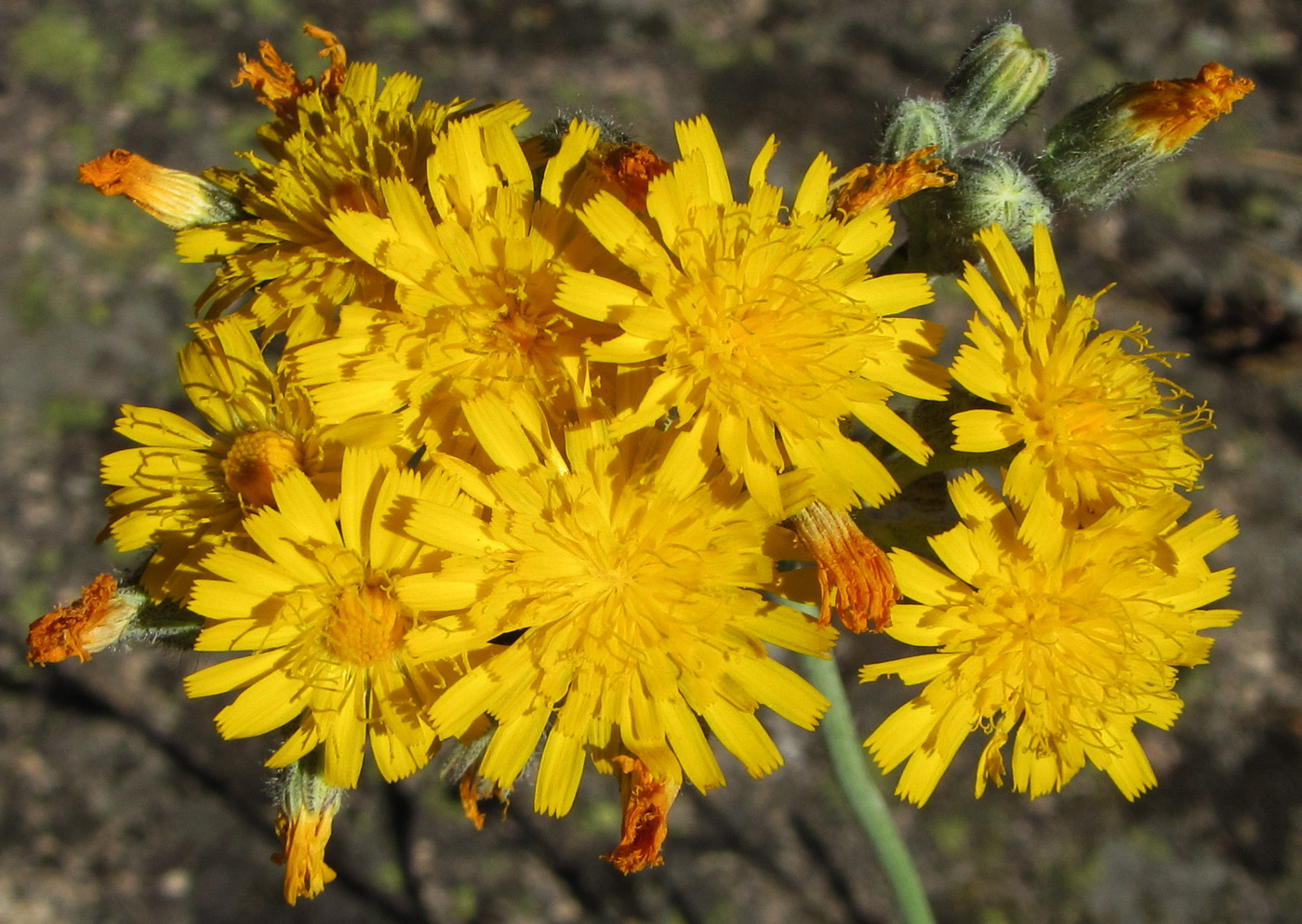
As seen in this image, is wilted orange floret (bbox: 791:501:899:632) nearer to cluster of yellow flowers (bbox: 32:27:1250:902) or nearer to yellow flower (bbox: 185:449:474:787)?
cluster of yellow flowers (bbox: 32:27:1250:902)

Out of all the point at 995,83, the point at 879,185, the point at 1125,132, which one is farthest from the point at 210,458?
the point at 1125,132

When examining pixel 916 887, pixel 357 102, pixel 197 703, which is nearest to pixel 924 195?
pixel 357 102

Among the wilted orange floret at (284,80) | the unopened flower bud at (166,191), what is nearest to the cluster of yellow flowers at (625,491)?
the unopened flower bud at (166,191)

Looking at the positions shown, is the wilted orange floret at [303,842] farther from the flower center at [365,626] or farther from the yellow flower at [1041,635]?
the yellow flower at [1041,635]

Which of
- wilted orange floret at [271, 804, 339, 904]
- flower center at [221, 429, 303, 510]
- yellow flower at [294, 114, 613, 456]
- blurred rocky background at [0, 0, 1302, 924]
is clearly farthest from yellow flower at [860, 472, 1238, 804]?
blurred rocky background at [0, 0, 1302, 924]

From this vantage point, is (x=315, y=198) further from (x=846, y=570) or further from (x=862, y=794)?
(x=862, y=794)

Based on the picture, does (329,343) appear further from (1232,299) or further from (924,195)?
(1232,299)
